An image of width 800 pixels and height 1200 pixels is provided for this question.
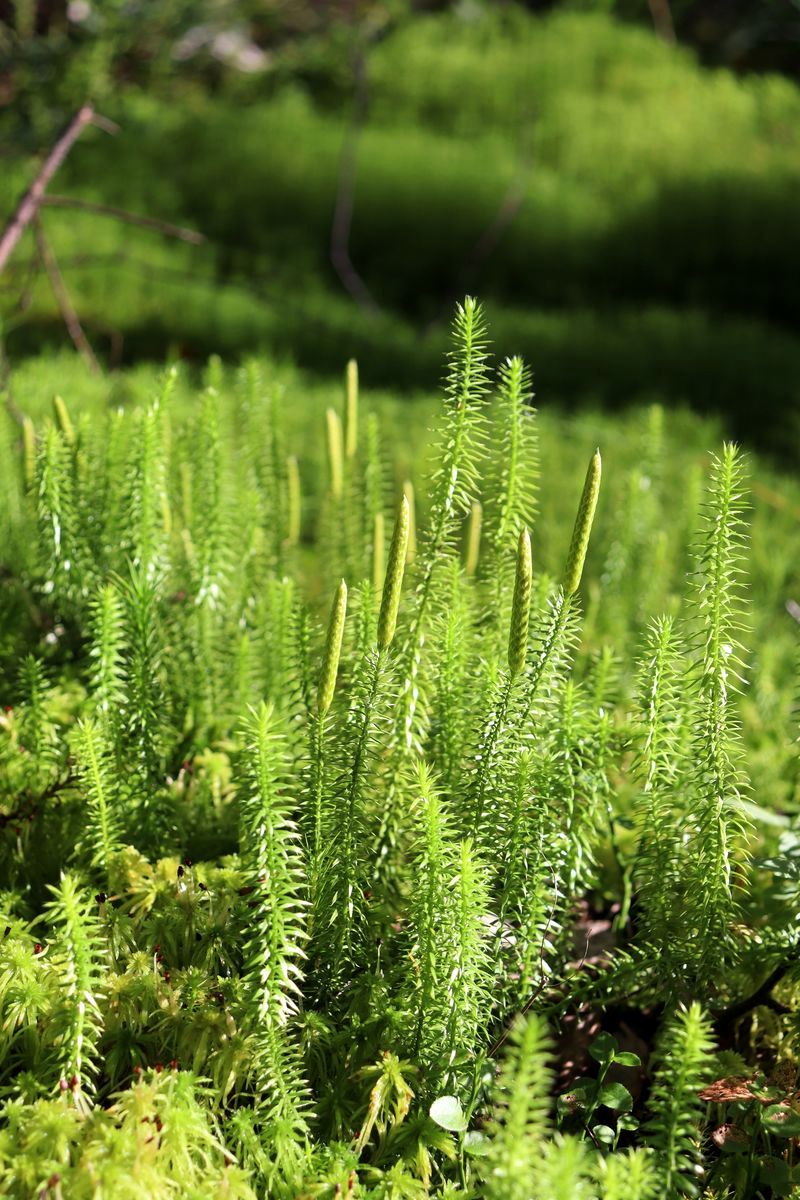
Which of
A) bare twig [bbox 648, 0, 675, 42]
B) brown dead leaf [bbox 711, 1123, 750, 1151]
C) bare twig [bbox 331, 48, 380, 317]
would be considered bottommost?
brown dead leaf [bbox 711, 1123, 750, 1151]

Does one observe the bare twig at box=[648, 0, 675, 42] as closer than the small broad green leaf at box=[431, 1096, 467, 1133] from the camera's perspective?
No

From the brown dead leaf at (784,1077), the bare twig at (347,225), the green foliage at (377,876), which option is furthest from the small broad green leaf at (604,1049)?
the bare twig at (347,225)

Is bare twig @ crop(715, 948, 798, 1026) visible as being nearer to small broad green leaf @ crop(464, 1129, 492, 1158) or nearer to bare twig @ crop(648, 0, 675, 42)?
small broad green leaf @ crop(464, 1129, 492, 1158)

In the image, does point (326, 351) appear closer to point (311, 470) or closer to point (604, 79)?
point (311, 470)

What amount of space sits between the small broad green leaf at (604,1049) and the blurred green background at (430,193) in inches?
95.7

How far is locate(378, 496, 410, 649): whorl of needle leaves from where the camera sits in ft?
3.56

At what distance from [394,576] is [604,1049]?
580 mm

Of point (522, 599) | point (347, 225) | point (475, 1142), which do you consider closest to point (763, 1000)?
point (475, 1142)

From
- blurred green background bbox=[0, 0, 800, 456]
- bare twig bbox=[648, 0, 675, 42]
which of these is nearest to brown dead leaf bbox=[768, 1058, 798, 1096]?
blurred green background bbox=[0, 0, 800, 456]

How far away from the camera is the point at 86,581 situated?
1650 mm

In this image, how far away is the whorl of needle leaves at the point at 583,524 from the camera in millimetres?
1079

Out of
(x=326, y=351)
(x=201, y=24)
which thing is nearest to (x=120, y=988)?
(x=326, y=351)

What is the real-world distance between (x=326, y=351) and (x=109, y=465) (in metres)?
2.69

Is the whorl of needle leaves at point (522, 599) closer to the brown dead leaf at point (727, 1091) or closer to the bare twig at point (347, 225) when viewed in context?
the brown dead leaf at point (727, 1091)
